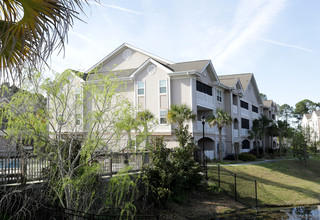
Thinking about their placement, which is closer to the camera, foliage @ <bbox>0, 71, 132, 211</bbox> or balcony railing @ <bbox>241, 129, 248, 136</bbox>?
foliage @ <bbox>0, 71, 132, 211</bbox>

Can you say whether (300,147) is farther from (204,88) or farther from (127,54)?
(127,54)

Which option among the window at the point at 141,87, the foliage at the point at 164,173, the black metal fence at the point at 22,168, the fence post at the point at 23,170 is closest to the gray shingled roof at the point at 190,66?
the window at the point at 141,87

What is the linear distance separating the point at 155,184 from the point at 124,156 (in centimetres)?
245

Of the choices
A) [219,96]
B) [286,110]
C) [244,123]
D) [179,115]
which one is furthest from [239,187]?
[286,110]

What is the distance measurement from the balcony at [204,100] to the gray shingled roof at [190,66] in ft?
8.25

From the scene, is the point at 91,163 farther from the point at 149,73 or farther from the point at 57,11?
the point at 149,73

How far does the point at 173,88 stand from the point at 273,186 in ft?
42.2

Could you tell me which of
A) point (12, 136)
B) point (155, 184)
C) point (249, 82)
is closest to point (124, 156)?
point (155, 184)

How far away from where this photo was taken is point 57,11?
16.0ft

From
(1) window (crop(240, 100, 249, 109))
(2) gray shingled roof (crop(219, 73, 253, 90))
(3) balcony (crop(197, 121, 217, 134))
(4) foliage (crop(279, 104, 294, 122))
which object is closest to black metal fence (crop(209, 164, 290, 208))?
(3) balcony (crop(197, 121, 217, 134))

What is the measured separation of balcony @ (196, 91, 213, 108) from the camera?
3110 centimetres

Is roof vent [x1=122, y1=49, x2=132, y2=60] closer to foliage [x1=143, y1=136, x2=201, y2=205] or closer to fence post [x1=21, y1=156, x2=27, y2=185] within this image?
foliage [x1=143, y1=136, x2=201, y2=205]

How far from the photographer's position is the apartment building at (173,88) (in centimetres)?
2959

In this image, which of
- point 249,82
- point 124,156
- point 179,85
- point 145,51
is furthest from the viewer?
point 249,82
